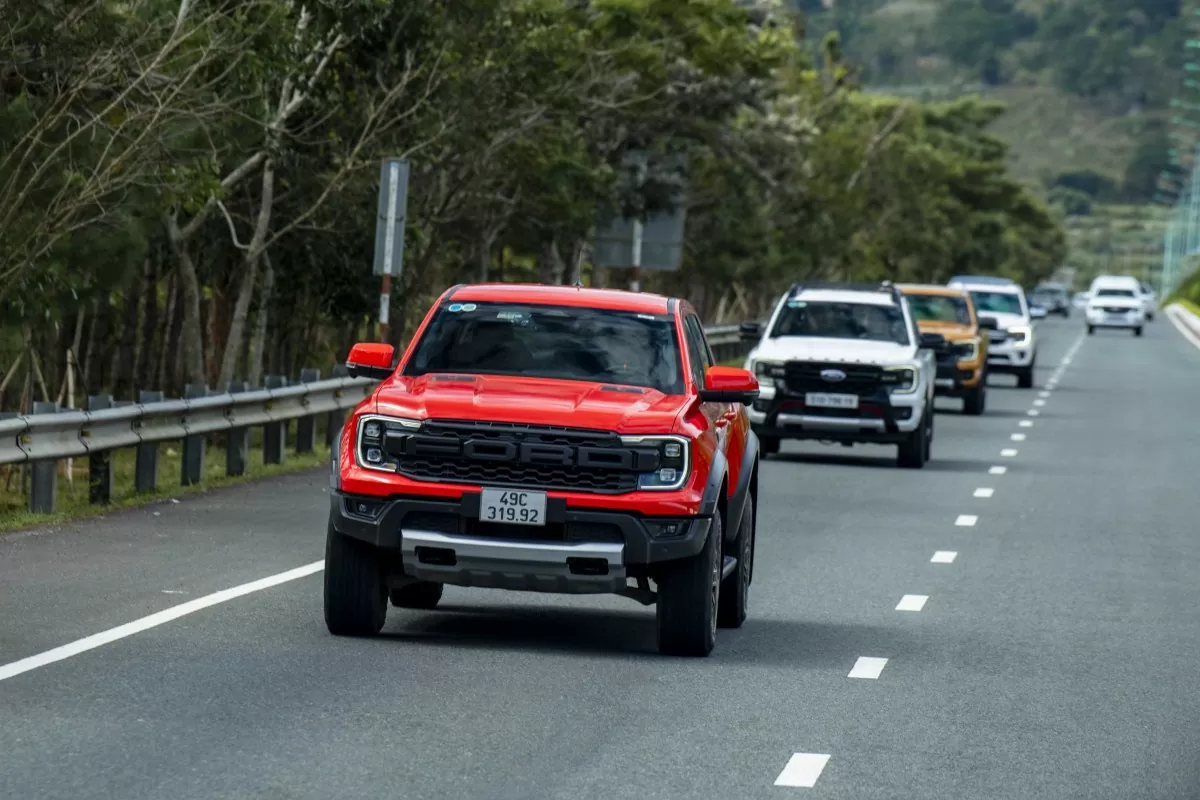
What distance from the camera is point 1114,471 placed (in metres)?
25.1

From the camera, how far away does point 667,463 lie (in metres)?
11.2

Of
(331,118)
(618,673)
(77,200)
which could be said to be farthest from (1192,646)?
(331,118)

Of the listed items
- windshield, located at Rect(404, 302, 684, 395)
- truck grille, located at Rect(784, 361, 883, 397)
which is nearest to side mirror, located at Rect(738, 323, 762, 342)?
truck grille, located at Rect(784, 361, 883, 397)

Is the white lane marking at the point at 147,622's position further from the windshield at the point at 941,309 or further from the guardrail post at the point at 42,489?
the windshield at the point at 941,309

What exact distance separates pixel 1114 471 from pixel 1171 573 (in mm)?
9134

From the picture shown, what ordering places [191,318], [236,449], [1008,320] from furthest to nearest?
[1008,320] → [191,318] → [236,449]

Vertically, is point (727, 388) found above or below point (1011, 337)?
above

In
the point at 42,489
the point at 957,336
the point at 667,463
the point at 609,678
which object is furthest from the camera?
the point at 957,336

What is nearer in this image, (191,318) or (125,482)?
(125,482)

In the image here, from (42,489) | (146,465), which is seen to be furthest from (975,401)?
(42,489)

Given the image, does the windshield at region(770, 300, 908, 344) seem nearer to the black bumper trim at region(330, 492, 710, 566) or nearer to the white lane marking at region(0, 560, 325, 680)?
the white lane marking at region(0, 560, 325, 680)

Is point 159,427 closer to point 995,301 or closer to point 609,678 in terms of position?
point 609,678

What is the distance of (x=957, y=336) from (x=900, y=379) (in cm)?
960

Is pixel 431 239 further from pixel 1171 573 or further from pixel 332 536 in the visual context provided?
pixel 332 536
